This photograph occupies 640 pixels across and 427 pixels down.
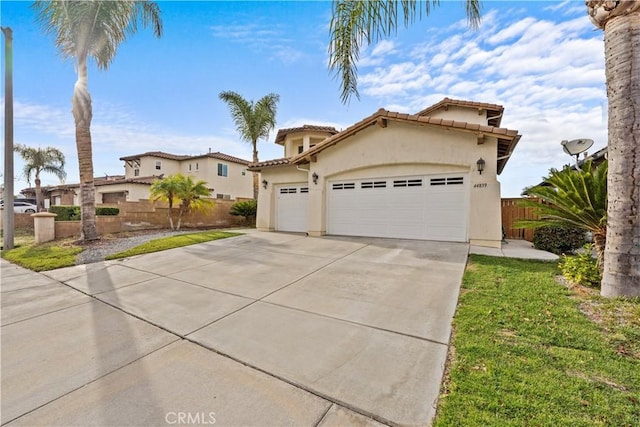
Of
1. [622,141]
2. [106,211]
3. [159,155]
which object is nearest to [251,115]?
[106,211]

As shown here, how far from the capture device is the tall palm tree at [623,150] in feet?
13.8

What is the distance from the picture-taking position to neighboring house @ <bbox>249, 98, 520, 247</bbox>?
9050 mm

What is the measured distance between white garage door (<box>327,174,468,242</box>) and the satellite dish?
4023 millimetres

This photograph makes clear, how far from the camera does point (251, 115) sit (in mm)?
19672

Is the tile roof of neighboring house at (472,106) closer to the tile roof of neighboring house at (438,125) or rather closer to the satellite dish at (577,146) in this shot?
the tile roof of neighboring house at (438,125)

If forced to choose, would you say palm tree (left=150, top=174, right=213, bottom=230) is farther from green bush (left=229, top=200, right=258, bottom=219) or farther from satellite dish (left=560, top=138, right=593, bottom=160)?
satellite dish (left=560, top=138, right=593, bottom=160)

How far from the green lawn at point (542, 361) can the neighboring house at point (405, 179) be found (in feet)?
16.5

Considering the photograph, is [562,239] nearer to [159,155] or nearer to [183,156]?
[183,156]

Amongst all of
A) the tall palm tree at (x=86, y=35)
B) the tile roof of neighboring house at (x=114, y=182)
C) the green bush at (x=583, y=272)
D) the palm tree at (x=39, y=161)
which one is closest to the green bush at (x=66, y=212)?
the tile roof of neighboring house at (x=114, y=182)

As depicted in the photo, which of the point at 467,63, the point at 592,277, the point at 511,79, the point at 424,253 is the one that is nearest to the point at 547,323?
the point at 592,277

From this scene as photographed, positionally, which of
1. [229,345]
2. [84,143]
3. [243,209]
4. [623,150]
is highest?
[84,143]

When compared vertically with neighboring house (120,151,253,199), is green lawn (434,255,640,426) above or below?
below

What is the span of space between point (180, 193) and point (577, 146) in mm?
17380

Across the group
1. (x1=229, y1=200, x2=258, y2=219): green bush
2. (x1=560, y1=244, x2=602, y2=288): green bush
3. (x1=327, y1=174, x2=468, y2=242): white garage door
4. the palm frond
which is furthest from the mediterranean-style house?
(x1=560, y1=244, x2=602, y2=288): green bush
